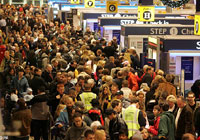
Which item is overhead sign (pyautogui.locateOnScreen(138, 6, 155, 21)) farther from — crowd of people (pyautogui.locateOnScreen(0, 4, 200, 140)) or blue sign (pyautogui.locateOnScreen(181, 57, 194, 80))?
blue sign (pyautogui.locateOnScreen(181, 57, 194, 80))

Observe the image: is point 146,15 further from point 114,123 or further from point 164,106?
point 114,123

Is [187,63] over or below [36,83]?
over

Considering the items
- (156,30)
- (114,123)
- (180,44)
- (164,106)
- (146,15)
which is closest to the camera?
(114,123)

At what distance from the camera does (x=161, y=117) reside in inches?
307

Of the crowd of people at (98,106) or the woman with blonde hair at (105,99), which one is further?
the woman with blonde hair at (105,99)

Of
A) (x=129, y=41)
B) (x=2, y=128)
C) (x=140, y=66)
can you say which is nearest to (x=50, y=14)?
(x=129, y=41)

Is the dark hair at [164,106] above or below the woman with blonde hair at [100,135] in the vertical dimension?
above

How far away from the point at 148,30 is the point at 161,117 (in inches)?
465

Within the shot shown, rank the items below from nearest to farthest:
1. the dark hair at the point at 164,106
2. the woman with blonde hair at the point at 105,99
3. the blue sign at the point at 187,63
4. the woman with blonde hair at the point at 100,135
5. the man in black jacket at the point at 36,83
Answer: the woman with blonde hair at the point at 100,135 < the dark hair at the point at 164,106 < the woman with blonde hair at the point at 105,99 < the man in black jacket at the point at 36,83 < the blue sign at the point at 187,63

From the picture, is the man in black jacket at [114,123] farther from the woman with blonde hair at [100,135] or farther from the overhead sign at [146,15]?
the overhead sign at [146,15]

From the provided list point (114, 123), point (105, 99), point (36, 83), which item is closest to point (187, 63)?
point (36, 83)

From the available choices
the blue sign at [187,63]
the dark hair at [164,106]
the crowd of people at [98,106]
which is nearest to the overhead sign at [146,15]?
the crowd of people at [98,106]

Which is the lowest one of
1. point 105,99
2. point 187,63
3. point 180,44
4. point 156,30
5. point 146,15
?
point 105,99

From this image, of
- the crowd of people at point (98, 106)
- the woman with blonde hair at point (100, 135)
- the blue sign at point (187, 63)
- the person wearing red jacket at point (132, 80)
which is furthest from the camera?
the blue sign at point (187, 63)
